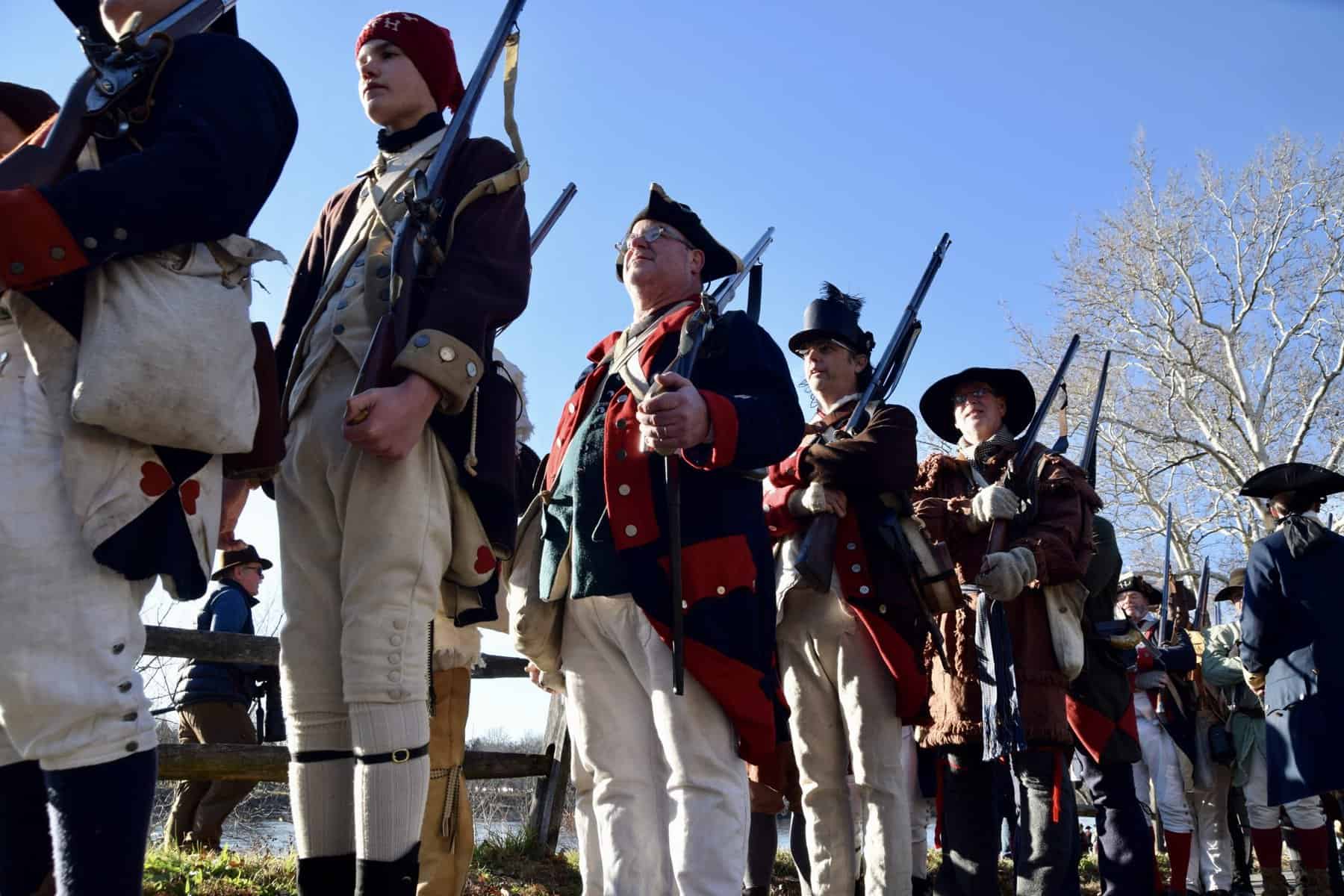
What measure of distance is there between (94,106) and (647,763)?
7.01 ft

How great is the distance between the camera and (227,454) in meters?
2.50

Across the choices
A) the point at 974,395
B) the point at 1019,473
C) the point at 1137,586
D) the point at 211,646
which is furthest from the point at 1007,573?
the point at 1137,586

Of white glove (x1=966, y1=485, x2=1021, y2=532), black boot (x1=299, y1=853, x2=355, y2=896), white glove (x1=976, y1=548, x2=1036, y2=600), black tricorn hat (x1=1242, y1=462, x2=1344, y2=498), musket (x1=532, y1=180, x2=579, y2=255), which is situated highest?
musket (x1=532, y1=180, x2=579, y2=255)

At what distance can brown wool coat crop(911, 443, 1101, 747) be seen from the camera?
207 inches

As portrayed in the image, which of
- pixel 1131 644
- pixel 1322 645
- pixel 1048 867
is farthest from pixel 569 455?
pixel 1322 645

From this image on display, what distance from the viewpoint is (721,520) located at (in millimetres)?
3402

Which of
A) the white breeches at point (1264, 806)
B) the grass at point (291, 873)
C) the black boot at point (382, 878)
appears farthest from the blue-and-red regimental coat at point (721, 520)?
the white breeches at point (1264, 806)

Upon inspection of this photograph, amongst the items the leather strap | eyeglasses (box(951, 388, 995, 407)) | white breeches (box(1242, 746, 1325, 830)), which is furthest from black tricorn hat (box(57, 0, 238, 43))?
white breeches (box(1242, 746, 1325, 830))

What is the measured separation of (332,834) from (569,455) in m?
1.37

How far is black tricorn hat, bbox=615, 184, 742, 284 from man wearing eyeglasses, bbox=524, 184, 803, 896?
0.49m

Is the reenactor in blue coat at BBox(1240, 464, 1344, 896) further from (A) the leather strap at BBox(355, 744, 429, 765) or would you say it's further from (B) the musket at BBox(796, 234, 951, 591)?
(A) the leather strap at BBox(355, 744, 429, 765)

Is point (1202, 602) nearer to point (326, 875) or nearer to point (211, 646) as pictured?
point (211, 646)

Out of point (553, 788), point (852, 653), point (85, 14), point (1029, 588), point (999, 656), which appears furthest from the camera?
point (553, 788)

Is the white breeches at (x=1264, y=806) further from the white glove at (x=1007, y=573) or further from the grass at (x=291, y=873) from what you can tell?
the white glove at (x=1007, y=573)
